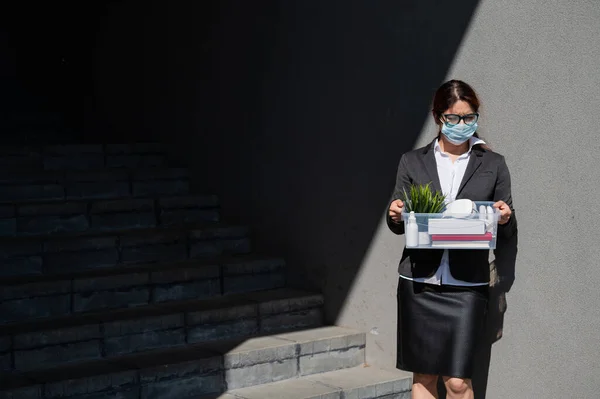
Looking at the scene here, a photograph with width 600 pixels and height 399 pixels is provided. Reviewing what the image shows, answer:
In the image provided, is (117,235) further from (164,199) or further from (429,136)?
(429,136)

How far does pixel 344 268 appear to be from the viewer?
19.9ft

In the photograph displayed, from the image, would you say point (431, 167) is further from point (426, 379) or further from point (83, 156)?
point (83, 156)

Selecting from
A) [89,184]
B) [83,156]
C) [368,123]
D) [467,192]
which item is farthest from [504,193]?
[83,156]

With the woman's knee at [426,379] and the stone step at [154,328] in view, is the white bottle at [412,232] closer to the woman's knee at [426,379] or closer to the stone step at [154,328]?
the woman's knee at [426,379]

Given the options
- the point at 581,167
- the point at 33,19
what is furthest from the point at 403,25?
the point at 33,19

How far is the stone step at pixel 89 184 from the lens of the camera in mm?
6621

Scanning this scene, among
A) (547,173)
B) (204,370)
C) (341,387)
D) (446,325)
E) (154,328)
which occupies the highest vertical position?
(547,173)

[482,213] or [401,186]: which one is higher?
[401,186]

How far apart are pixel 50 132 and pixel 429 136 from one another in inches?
173

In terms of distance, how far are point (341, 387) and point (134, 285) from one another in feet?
4.58

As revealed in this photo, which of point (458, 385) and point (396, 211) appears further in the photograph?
point (458, 385)

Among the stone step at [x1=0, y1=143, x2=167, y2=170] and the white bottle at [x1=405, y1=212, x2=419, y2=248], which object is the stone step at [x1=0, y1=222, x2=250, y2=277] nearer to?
the stone step at [x1=0, y1=143, x2=167, y2=170]

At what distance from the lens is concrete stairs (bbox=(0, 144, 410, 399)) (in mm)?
5199

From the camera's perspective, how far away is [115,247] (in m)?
6.26
